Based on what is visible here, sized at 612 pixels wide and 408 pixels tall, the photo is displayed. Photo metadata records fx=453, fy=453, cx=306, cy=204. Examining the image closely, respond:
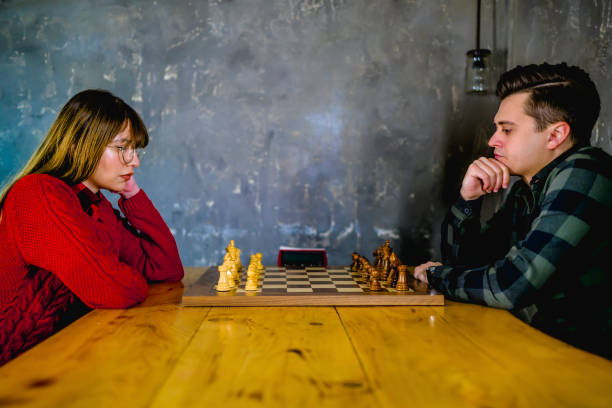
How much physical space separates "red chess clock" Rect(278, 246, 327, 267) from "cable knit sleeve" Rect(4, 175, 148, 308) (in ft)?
2.86

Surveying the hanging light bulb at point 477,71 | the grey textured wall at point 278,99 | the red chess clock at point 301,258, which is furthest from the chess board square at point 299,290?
the hanging light bulb at point 477,71

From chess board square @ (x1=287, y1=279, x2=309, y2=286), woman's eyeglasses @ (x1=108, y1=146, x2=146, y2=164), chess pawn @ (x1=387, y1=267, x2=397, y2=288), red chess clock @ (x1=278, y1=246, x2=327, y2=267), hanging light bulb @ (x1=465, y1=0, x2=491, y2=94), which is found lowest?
red chess clock @ (x1=278, y1=246, x2=327, y2=267)

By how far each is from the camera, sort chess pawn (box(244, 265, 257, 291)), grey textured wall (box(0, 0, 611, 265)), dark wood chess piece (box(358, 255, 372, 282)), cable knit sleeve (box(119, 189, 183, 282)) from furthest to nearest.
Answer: grey textured wall (box(0, 0, 611, 265))
cable knit sleeve (box(119, 189, 183, 282))
dark wood chess piece (box(358, 255, 372, 282))
chess pawn (box(244, 265, 257, 291))

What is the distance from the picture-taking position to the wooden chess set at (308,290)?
1436mm

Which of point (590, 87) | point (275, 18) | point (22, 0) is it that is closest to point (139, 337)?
point (590, 87)

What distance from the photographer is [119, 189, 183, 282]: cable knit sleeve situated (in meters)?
1.93

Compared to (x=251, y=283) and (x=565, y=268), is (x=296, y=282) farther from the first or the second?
(x=565, y=268)

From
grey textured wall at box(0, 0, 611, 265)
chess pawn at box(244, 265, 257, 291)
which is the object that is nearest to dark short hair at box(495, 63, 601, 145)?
chess pawn at box(244, 265, 257, 291)

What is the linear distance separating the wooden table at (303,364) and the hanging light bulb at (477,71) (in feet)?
6.00

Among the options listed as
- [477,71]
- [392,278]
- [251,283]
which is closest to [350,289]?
[392,278]

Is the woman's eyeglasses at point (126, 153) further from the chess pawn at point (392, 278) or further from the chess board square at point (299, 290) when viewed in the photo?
the chess pawn at point (392, 278)

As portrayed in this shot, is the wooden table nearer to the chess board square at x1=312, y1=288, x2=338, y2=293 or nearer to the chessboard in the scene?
the chessboard

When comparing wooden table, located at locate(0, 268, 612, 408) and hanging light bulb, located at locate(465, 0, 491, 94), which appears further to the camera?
hanging light bulb, located at locate(465, 0, 491, 94)

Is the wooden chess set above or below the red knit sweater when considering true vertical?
below
